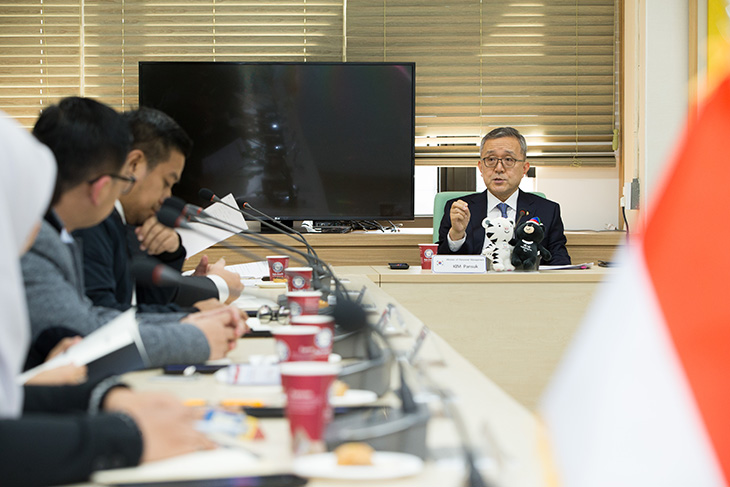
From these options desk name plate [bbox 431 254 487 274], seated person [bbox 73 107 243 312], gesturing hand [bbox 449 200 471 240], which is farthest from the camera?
gesturing hand [bbox 449 200 471 240]

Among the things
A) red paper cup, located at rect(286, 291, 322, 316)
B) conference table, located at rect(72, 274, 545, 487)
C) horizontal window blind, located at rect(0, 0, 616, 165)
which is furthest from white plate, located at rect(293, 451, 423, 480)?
horizontal window blind, located at rect(0, 0, 616, 165)

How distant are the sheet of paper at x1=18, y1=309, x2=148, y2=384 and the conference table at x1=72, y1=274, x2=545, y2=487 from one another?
6cm

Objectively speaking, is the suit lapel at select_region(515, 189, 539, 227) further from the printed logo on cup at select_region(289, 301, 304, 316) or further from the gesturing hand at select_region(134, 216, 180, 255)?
the printed logo on cup at select_region(289, 301, 304, 316)

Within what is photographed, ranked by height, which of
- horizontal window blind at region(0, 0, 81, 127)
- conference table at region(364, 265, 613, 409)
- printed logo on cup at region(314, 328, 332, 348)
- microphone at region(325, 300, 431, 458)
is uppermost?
horizontal window blind at region(0, 0, 81, 127)

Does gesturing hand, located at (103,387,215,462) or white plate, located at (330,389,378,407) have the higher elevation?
gesturing hand, located at (103,387,215,462)

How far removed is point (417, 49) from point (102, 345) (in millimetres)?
3356

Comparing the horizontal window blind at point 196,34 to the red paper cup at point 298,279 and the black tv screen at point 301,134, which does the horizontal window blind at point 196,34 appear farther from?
the red paper cup at point 298,279

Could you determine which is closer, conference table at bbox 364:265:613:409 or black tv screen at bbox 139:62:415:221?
conference table at bbox 364:265:613:409

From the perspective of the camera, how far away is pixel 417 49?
418 cm

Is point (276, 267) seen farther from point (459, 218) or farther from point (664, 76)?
point (664, 76)

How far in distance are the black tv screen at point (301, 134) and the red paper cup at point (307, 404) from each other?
3204 millimetres

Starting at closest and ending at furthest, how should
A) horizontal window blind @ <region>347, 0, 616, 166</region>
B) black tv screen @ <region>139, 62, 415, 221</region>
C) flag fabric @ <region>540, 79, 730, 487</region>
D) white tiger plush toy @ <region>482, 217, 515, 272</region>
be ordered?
flag fabric @ <region>540, 79, 730, 487</region> → white tiger plush toy @ <region>482, 217, 515, 272</region> → black tv screen @ <region>139, 62, 415, 221</region> → horizontal window blind @ <region>347, 0, 616, 166</region>

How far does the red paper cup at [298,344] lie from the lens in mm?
984

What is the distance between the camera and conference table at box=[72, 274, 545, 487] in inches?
28.5
